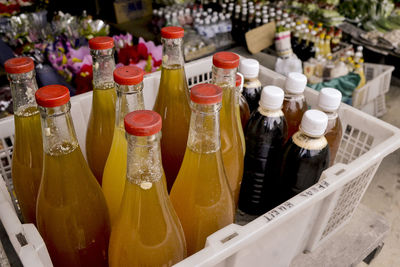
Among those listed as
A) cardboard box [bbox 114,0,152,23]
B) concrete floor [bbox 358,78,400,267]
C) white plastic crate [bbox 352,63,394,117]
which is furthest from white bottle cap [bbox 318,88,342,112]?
cardboard box [bbox 114,0,152,23]

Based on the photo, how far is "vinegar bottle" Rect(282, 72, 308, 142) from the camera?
73cm

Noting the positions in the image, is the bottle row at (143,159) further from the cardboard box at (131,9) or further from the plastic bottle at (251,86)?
the cardboard box at (131,9)

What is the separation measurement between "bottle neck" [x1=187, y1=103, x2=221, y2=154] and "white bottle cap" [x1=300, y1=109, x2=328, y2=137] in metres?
0.21

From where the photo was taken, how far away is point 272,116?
69 cm

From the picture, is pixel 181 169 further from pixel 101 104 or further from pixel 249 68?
pixel 249 68

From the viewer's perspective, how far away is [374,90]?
2.19 metres

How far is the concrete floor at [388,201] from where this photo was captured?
153 cm

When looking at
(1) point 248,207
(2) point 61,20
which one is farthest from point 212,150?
(2) point 61,20

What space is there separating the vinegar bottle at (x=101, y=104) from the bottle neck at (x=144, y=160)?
0.79 feet

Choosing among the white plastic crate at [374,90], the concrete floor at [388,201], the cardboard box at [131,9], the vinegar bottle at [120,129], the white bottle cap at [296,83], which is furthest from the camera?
the cardboard box at [131,9]

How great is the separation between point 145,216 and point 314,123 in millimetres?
348

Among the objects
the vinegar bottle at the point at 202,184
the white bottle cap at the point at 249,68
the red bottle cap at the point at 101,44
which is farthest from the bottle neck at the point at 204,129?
the white bottle cap at the point at 249,68

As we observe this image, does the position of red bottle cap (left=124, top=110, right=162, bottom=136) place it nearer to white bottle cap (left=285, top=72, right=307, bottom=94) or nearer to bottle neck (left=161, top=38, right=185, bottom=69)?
bottle neck (left=161, top=38, right=185, bottom=69)

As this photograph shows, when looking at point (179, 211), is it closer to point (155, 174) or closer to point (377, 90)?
point (155, 174)
